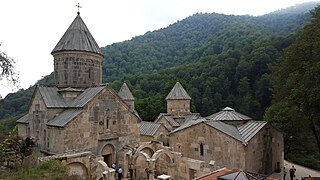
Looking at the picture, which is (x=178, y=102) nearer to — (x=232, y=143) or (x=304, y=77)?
(x=232, y=143)

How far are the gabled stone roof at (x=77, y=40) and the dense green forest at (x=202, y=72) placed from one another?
56.1ft

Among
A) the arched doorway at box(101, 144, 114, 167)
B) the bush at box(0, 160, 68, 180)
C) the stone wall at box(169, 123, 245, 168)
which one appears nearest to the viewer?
→ the bush at box(0, 160, 68, 180)

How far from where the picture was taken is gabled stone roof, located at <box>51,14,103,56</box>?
58.6ft

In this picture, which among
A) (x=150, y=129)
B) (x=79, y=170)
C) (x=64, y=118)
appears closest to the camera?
(x=79, y=170)

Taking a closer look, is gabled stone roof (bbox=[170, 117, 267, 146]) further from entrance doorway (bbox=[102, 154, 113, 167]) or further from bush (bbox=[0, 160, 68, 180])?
bush (bbox=[0, 160, 68, 180])

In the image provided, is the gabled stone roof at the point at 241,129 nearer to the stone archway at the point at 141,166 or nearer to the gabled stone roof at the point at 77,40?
the stone archway at the point at 141,166

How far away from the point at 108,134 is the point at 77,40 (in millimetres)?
6866

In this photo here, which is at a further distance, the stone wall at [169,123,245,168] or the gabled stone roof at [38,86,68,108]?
the gabled stone roof at [38,86,68,108]

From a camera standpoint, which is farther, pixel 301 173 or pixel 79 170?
pixel 301 173

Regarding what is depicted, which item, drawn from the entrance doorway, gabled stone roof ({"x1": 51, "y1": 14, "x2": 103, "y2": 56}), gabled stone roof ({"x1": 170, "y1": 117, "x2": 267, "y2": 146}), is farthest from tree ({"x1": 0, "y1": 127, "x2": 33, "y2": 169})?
gabled stone roof ({"x1": 170, "y1": 117, "x2": 267, "y2": 146})

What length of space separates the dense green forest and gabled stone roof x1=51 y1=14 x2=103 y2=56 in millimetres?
17089

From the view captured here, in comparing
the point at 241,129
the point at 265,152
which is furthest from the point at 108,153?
the point at 265,152

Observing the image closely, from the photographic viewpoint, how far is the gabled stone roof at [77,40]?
17.9 metres

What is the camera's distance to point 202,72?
63.8 metres
